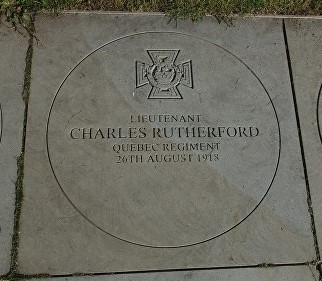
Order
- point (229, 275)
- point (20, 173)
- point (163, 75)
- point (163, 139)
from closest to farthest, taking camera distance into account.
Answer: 1. point (229, 275)
2. point (20, 173)
3. point (163, 139)
4. point (163, 75)

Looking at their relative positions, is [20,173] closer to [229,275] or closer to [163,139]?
[163,139]

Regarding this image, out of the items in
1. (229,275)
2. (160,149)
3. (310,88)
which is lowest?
(229,275)

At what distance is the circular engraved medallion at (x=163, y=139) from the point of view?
2338 millimetres

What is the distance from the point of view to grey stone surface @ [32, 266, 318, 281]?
2205mm

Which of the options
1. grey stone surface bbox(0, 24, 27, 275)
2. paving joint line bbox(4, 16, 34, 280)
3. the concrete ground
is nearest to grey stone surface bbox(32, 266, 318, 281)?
the concrete ground

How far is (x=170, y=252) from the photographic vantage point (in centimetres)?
227

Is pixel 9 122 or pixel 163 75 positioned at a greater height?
pixel 163 75

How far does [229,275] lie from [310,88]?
3.77 feet

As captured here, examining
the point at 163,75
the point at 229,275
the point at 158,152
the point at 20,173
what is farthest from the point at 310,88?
the point at 20,173

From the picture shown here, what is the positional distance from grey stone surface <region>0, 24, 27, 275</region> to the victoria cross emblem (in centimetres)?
65

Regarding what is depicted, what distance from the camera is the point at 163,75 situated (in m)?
2.60

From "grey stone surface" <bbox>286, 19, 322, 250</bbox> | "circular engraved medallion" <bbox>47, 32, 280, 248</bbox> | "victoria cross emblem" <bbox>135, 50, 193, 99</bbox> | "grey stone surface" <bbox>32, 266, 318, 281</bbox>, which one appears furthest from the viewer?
"victoria cross emblem" <bbox>135, 50, 193, 99</bbox>

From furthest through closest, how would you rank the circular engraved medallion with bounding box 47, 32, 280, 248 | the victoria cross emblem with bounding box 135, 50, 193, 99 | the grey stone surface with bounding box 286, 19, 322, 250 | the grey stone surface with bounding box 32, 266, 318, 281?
the victoria cross emblem with bounding box 135, 50, 193, 99
the grey stone surface with bounding box 286, 19, 322, 250
the circular engraved medallion with bounding box 47, 32, 280, 248
the grey stone surface with bounding box 32, 266, 318, 281

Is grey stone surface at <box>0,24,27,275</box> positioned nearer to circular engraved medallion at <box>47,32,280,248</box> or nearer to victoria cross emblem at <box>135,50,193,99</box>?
circular engraved medallion at <box>47,32,280,248</box>
